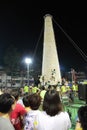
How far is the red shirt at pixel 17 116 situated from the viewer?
524 centimetres

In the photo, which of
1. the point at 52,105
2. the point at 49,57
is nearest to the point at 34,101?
the point at 52,105

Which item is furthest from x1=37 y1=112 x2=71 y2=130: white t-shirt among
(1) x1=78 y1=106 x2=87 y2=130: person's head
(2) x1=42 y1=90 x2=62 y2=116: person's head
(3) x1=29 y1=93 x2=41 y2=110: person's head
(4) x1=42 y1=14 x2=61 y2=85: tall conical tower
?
(4) x1=42 y1=14 x2=61 y2=85: tall conical tower

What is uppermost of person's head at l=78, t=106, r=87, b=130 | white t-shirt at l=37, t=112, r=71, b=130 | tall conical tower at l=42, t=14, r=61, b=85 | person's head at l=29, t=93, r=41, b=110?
tall conical tower at l=42, t=14, r=61, b=85

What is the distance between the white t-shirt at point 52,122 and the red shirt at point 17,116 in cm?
129

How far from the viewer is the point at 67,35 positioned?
59156 mm

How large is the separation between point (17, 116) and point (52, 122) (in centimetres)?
155

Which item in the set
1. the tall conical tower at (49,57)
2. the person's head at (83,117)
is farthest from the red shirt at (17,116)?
the tall conical tower at (49,57)

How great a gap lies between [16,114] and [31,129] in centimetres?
97

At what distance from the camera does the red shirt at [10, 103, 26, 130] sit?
524cm

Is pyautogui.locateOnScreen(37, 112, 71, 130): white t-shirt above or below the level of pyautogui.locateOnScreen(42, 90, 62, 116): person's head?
below

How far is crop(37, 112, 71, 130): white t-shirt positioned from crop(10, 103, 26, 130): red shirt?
129 cm

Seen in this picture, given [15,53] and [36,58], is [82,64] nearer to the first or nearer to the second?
[36,58]

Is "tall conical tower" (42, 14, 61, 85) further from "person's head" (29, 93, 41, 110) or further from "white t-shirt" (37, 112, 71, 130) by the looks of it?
"white t-shirt" (37, 112, 71, 130)

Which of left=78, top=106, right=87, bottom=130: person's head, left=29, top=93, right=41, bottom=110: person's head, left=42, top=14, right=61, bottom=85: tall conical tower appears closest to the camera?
→ left=78, top=106, right=87, bottom=130: person's head
